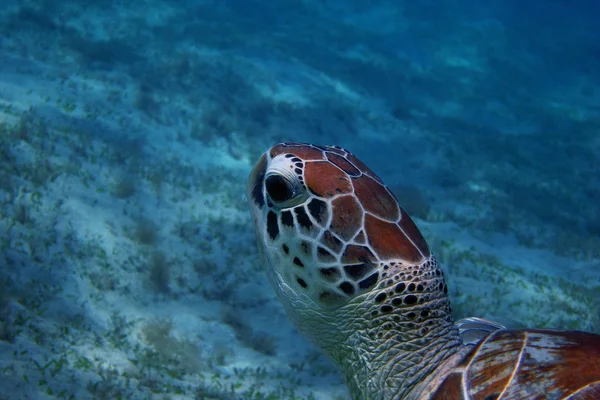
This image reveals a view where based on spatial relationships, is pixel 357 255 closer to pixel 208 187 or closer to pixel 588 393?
pixel 588 393

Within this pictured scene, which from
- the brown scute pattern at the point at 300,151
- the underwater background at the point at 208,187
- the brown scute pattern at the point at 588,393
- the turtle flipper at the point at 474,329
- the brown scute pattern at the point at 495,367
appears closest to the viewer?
the brown scute pattern at the point at 588,393

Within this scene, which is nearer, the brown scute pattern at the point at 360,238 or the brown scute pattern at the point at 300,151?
the brown scute pattern at the point at 360,238

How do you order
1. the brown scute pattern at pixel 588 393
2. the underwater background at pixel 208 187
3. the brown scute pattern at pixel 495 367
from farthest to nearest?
the underwater background at pixel 208 187, the brown scute pattern at pixel 495 367, the brown scute pattern at pixel 588 393

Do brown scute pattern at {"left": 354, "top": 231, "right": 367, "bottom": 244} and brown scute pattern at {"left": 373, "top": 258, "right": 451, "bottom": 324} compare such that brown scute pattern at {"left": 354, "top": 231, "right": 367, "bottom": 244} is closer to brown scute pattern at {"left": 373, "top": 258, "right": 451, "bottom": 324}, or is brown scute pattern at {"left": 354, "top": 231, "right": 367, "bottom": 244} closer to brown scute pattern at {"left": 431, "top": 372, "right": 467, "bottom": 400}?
brown scute pattern at {"left": 373, "top": 258, "right": 451, "bottom": 324}

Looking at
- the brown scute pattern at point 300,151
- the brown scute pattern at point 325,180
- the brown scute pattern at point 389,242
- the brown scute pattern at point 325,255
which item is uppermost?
the brown scute pattern at point 300,151

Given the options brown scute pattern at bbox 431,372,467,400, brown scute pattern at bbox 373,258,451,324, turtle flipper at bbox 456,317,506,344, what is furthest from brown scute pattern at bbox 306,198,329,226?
turtle flipper at bbox 456,317,506,344

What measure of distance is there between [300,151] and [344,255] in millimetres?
449

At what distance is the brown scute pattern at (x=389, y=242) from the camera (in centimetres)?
146

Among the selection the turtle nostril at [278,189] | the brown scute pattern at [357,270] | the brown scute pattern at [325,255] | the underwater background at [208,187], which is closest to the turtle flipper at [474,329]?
the brown scute pattern at [357,270]

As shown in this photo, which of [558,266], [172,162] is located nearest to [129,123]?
[172,162]

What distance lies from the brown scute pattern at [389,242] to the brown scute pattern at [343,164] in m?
0.20

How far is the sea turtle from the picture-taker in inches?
56.3

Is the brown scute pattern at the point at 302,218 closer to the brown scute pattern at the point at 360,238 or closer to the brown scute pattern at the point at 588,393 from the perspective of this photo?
the brown scute pattern at the point at 360,238

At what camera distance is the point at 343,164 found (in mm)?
1604
